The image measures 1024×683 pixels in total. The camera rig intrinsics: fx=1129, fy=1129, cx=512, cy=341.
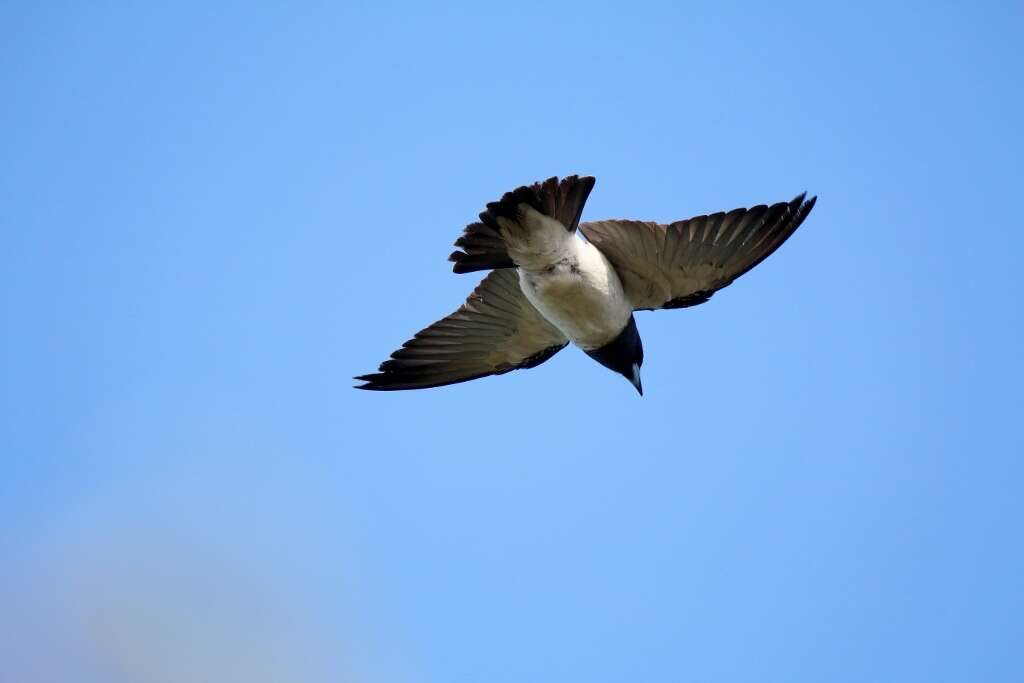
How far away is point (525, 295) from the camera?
8.66 metres

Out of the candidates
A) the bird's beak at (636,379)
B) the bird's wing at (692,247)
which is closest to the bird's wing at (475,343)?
the bird's beak at (636,379)

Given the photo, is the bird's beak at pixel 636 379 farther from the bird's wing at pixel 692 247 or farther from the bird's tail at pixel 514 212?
the bird's tail at pixel 514 212

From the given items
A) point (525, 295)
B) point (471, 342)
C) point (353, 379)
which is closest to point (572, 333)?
point (525, 295)

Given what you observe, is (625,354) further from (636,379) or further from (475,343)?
(475,343)

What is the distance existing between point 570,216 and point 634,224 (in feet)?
1.58

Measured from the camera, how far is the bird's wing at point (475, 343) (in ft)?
29.7

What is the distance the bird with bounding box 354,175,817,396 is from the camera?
775 centimetres

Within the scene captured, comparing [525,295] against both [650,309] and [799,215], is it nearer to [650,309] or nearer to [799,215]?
[650,309]

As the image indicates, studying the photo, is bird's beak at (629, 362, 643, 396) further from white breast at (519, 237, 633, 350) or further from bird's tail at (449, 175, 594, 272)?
bird's tail at (449, 175, 594, 272)

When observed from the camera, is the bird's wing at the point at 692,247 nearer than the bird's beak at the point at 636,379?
Yes

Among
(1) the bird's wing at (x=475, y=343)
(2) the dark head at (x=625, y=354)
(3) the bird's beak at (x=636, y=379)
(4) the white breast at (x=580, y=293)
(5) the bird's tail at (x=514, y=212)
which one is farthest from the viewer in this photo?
(1) the bird's wing at (x=475, y=343)

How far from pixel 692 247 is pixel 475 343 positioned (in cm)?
219

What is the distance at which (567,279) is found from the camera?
26.5 ft

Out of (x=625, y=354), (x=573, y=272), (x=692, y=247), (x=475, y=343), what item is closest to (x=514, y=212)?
(x=573, y=272)
